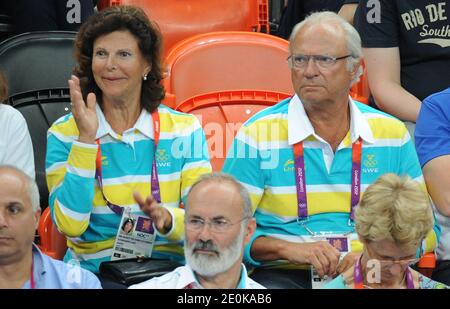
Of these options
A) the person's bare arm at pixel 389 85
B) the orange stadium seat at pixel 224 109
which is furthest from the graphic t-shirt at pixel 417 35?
the orange stadium seat at pixel 224 109

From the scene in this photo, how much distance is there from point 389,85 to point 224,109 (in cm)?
82

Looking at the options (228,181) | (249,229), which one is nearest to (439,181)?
(249,229)

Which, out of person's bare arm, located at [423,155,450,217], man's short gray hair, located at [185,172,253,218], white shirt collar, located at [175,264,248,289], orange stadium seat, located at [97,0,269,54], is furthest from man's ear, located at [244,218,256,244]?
orange stadium seat, located at [97,0,269,54]

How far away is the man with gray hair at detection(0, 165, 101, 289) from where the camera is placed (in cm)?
372

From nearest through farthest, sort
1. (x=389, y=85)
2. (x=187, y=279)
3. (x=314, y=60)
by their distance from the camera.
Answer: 1. (x=187, y=279)
2. (x=314, y=60)
3. (x=389, y=85)

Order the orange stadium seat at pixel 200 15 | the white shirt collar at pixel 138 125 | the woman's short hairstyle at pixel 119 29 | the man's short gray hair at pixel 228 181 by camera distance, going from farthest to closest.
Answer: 1. the orange stadium seat at pixel 200 15
2. the woman's short hairstyle at pixel 119 29
3. the white shirt collar at pixel 138 125
4. the man's short gray hair at pixel 228 181

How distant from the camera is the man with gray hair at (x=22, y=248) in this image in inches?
147

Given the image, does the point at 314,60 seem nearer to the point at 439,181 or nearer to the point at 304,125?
the point at 304,125

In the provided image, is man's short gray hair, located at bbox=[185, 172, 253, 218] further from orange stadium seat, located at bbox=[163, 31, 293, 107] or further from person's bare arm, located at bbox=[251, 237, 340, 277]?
orange stadium seat, located at bbox=[163, 31, 293, 107]

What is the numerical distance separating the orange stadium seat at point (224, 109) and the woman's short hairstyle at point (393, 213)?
1.39m

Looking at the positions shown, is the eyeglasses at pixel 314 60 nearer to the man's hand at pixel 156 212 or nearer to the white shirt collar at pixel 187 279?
the man's hand at pixel 156 212

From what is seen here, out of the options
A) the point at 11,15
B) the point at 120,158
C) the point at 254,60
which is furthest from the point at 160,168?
the point at 11,15

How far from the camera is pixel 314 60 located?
4.53 meters

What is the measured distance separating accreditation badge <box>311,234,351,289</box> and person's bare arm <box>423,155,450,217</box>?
1.74 feet
